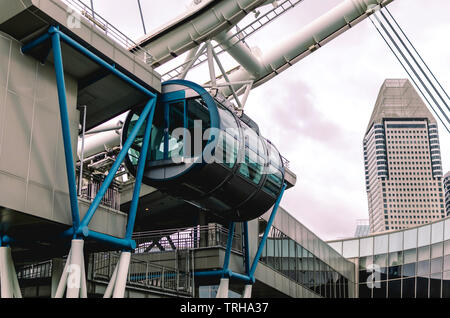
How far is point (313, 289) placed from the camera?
152ft

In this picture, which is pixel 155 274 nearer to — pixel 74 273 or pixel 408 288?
pixel 74 273

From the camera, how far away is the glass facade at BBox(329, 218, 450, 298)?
45.8m

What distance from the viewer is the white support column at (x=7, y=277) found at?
18.9m

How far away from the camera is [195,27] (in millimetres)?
27641

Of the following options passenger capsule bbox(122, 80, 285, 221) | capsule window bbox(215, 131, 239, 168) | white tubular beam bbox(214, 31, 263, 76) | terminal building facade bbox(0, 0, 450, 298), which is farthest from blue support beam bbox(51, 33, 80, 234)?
white tubular beam bbox(214, 31, 263, 76)

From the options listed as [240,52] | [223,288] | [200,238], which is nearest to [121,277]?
[223,288]

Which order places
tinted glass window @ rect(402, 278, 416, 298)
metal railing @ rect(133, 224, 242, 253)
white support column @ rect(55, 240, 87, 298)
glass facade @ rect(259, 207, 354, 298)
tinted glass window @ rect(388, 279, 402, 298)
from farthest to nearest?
tinted glass window @ rect(388, 279, 402, 298) → tinted glass window @ rect(402, 278, 416, 298) → glass facade @ rect(259, 207, 354, 298) → metal railing @ rect(133, 224, 242, 253) → white support column @ rect(55, 240, 87, 298)

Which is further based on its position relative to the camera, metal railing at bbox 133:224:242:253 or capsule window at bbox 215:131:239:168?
metal railing at bbox 133:224:242:253

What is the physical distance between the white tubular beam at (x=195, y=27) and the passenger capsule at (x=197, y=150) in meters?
3.46

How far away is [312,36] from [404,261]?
80.0 ft

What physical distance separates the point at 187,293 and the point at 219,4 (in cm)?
1260

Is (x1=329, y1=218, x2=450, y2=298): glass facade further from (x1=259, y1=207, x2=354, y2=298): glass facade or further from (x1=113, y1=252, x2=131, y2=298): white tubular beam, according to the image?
(x1=113, y1=252, x2=131, y2=298): white tubular beam

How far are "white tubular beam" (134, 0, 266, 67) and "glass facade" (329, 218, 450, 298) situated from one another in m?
25.8

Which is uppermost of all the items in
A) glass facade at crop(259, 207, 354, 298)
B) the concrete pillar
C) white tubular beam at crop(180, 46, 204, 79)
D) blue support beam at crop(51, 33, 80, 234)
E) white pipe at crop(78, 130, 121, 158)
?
white tubular beam at crop(180, 46, 204, 79)
